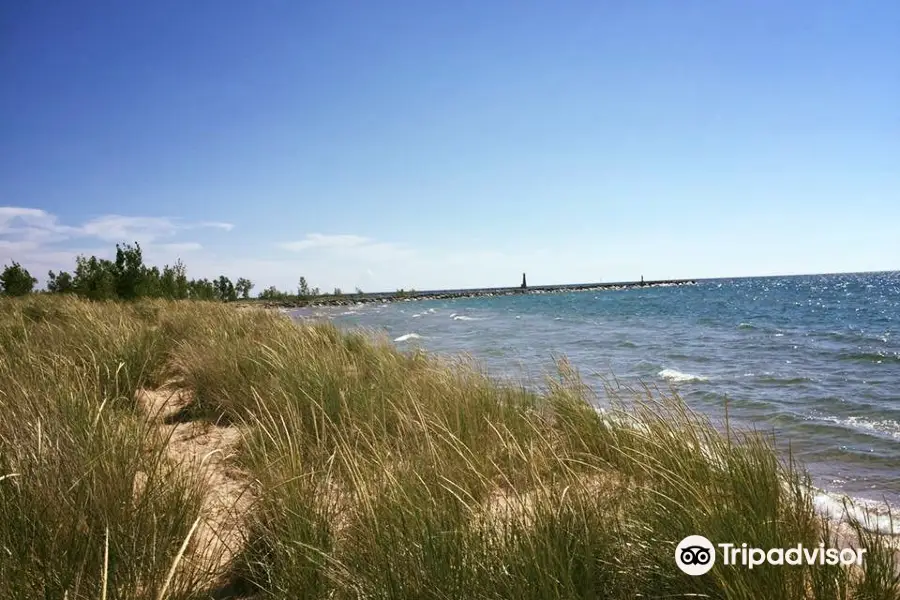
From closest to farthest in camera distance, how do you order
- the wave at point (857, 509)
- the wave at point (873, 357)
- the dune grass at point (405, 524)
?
the dune grass at point (405, 524), the wave at point (857, 509), the wave at point (873, 357)

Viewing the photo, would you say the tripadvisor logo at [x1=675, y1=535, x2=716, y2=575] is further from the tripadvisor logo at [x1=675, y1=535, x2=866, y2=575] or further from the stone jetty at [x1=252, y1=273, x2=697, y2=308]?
the stone jetty at [x1=252, y1=273, x2=697, y2=308]

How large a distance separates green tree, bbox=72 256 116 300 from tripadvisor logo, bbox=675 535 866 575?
21.9m

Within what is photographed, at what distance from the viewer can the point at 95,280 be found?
70.4 feet

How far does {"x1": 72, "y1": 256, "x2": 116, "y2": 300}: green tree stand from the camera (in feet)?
66.8

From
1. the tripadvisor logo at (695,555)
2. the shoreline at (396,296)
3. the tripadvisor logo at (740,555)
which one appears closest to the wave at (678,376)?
the tripadvisor logo at (740,555)

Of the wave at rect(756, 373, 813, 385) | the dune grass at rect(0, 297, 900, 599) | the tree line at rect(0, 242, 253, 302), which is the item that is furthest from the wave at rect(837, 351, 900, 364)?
the tree line at rect(0, 242, 253, 302)

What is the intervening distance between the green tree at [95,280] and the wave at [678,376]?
19416 mm

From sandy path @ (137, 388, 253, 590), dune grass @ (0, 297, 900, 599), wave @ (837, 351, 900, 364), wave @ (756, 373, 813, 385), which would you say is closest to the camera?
dune grass @ (0, 297, 900, 599)

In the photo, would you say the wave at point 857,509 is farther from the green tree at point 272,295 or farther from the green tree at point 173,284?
the green tree at point 272,295

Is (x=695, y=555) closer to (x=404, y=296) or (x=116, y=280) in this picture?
(x=116, y=280)

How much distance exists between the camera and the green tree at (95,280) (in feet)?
66.8

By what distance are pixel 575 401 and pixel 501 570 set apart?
2.68m

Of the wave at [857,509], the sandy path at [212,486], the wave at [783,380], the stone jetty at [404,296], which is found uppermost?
the stone jetty at [404,296]

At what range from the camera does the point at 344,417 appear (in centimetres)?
408
